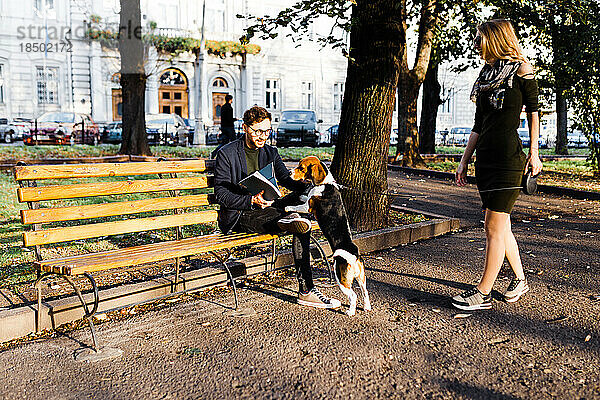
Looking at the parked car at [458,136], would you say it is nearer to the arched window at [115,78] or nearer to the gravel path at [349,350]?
the arched window at [115,78]

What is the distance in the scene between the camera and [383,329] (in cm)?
398

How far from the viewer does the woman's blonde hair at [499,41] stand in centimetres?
415

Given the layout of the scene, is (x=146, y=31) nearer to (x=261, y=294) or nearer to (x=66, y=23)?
(x=66, y=23)

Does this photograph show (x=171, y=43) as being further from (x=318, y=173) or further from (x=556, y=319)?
(x=556, y=319)

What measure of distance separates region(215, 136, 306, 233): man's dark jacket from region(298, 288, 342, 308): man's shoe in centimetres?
80

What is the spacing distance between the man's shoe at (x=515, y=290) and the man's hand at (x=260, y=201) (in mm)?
1950

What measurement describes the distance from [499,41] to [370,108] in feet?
8.90

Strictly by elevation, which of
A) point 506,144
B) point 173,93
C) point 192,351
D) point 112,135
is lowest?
point 192,351

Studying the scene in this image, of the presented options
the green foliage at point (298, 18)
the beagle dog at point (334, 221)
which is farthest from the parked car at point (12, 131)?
the beagle dog at point (334, 221)

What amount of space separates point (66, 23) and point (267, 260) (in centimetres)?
3849

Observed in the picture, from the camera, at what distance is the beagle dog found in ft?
13.8

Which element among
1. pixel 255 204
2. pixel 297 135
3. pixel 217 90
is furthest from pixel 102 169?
pixel 217 90

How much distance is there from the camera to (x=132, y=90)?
1641cm

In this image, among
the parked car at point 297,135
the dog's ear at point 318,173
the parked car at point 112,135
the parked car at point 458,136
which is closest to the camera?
the dog's ear at point 318,173
